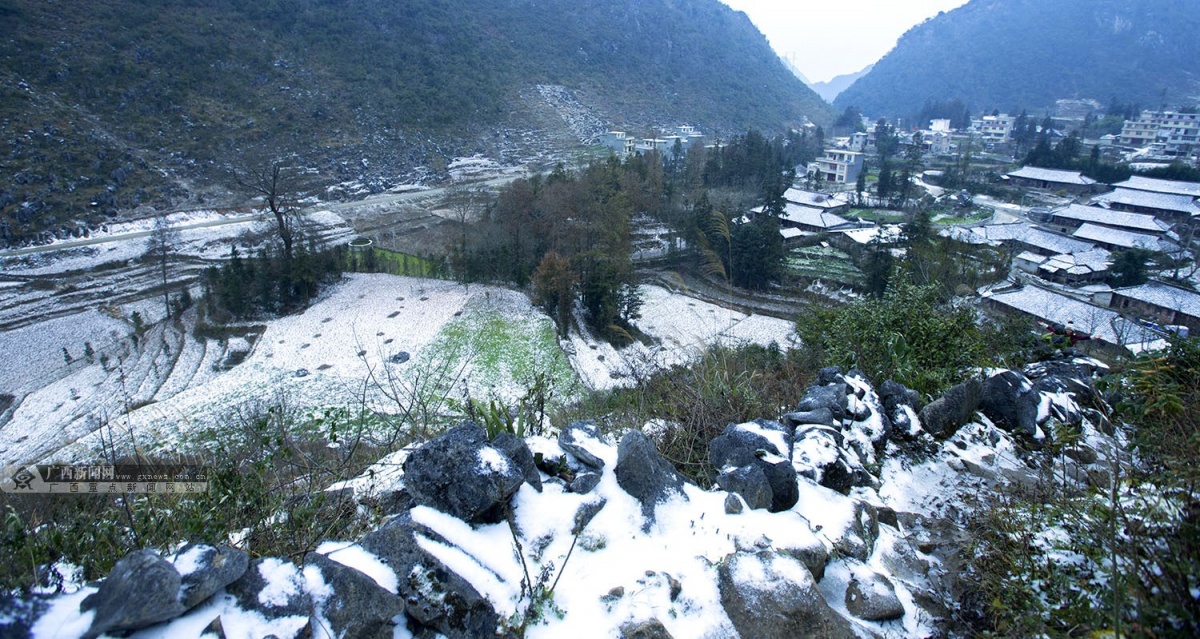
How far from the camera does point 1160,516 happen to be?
171cm

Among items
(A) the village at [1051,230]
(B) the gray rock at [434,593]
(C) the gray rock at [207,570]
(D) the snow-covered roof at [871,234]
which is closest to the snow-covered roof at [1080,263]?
(A) the village at [1051,230]

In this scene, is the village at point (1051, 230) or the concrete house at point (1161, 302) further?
the village at point (1051, 230)

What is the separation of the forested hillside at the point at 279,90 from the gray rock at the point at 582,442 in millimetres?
25906

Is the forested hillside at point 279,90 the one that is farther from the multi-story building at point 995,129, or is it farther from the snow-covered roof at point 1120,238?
the snow-covered roof at point 1120,238

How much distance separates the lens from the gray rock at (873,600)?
2227 mm

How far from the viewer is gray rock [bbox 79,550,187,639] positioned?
4.72 ft

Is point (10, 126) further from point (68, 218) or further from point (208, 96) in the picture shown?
point (208, 96)

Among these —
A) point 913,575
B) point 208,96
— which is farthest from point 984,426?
point 208,96

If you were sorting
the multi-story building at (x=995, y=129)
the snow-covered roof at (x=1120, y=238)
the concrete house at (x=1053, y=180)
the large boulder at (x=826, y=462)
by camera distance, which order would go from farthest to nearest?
the multi-story building at (x=995, y=129) < the concrete house at (x=1053, y=180) < the snow-covered roof at (x=1120, y=238) < the large boulder at (x=826, y=462)

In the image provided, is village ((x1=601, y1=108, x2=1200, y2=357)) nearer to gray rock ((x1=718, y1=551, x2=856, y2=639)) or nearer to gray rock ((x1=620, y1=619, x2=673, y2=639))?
gray rock ((x1=718, y1=551, x2=856, y2=639))

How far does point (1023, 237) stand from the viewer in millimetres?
21609

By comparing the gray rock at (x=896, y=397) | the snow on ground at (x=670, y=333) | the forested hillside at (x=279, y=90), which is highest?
the forested hillside at (x=279, y=90)

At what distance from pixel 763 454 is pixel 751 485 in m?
0.24

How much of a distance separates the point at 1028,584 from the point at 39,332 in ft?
67.4
